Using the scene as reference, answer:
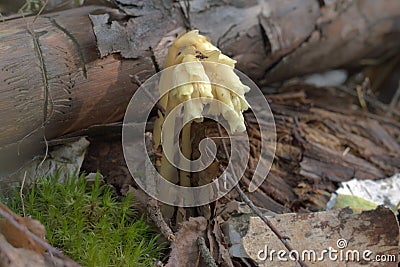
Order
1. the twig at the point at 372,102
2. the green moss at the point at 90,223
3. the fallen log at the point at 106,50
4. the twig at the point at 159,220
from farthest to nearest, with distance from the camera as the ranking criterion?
the twig at the point at 372,102 → the fallen log at the point at 106,50 → the twig at the point at 159,220 → the green moss at the point at 90,223

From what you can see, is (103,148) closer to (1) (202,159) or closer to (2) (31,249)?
→ (1) (202,159)

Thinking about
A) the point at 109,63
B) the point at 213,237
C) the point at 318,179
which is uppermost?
the point at 109,63

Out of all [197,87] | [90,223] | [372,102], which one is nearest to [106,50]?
[197,87]

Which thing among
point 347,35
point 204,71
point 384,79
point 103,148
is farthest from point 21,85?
point 384,79

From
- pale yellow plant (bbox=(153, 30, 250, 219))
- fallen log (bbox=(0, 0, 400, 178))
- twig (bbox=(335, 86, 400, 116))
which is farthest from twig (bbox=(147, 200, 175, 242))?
twig (bbox=(335, 86, 400, 116))

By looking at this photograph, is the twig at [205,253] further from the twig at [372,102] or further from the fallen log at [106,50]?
the twig at [372,102]

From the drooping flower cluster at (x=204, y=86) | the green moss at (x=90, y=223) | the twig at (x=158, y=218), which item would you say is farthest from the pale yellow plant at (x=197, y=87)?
the green moss at (x=90, y=223)
